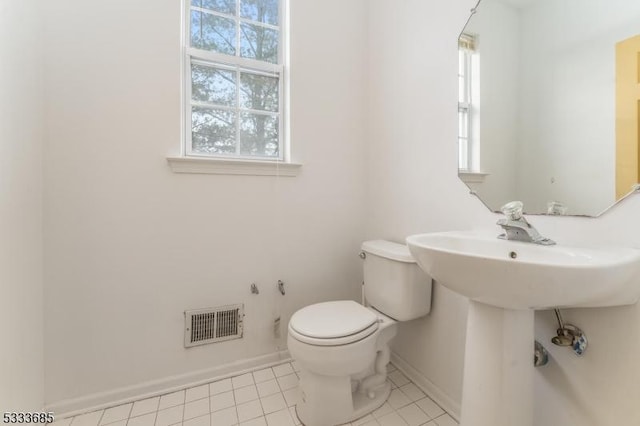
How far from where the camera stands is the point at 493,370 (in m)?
0.85

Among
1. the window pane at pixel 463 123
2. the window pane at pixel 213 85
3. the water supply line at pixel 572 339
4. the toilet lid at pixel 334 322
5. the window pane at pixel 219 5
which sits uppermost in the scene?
the window pane at pixel 219 5

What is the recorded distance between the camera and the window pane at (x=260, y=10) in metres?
1.64

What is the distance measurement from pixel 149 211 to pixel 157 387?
Answer: 88cm

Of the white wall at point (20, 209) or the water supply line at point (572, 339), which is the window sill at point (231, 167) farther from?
the water supply line at point (572, 339)

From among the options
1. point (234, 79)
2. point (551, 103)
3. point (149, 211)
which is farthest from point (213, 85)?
point (551, 103)

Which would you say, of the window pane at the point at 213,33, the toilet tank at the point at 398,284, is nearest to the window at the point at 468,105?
the toilet tank at the point at 398,284

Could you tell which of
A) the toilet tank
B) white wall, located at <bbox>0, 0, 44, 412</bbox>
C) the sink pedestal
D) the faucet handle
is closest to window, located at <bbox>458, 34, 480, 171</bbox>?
the faucet handle

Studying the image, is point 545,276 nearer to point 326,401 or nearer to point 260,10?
point 326,401

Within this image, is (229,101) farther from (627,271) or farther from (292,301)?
(627,271)

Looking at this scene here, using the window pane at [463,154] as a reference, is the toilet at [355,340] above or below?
below

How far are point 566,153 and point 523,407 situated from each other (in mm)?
809

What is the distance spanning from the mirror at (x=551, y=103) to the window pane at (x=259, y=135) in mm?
1007

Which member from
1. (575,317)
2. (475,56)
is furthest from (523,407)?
(475,56)

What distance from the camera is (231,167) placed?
5.01 ft
